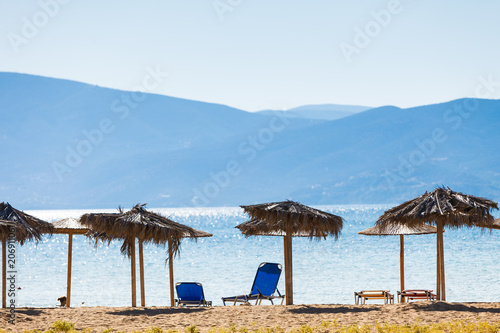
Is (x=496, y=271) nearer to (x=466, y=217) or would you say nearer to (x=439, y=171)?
(x=466, y=217)

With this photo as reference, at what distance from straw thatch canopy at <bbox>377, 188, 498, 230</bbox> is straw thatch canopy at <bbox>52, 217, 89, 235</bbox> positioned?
4804 millimetres

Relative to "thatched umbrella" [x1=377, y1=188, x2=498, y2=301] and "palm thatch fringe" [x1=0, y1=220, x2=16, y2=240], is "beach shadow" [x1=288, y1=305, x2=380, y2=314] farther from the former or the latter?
"palm thatch fringe" [x1=0, y1=220, x2=16, y2=240]

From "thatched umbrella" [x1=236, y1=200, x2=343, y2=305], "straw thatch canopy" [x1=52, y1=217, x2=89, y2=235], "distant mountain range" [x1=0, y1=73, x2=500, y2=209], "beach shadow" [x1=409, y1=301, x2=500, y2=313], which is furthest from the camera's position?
"distant mountain range" [x1=0, y1=73, x2=500, y2=209]

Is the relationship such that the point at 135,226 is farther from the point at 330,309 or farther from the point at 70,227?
the point at 330,309

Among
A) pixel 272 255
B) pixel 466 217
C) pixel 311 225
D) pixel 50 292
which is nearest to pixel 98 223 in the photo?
pixel 311 225

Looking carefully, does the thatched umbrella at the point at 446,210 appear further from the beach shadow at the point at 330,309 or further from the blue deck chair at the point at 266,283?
the blue deck chair at the point at 266,283

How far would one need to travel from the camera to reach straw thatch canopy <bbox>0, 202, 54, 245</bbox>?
9.19 meters

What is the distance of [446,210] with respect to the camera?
9078 millimetres

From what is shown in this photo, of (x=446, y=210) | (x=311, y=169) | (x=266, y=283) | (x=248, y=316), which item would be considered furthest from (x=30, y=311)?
(x=311, y=169)

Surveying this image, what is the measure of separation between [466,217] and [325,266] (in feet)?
60.5

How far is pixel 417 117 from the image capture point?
18425 centimetres

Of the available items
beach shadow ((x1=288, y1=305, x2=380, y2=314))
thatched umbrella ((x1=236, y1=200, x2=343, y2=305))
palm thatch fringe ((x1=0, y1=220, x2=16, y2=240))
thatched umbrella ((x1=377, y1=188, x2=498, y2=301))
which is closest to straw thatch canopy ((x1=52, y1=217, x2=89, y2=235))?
palm thatch fringe ((x1=0, y1=220, x2=16, y2=240))

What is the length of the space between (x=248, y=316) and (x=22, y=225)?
3.43 meters

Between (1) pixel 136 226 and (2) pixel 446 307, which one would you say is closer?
(2) pixel 446 307
